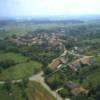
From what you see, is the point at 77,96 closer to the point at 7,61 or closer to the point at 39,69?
the point at 39,69

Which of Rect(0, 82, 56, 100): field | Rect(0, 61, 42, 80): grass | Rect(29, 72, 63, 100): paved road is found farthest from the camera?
Rect(0, 61, 42, 80): grass

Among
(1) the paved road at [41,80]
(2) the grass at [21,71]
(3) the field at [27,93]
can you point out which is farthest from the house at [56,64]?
(3) the field at [27,93]

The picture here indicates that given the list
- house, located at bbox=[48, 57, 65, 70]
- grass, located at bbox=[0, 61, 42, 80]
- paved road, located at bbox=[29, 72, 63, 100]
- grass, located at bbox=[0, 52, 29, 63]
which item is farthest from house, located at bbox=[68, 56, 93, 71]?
grass, located at bbox=[0, 52, 29, 63]

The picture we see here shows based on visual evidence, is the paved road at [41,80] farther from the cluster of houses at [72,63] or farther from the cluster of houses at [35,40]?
the cluster of houses at [35,40]

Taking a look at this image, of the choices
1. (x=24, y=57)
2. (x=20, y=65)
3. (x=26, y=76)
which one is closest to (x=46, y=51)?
(x=24, y=57)

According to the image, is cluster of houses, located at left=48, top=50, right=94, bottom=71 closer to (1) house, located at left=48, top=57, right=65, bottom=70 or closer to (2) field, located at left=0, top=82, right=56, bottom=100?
(1) house, located at left=48, top=57, right=65, bottom=70
